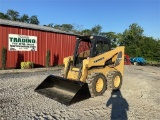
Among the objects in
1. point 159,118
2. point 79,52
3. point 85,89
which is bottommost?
point 159,118

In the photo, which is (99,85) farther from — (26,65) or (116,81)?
(26,65)

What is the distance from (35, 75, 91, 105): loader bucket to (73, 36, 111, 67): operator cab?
1309 mm

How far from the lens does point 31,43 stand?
17.5 m

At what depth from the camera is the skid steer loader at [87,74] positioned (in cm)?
738

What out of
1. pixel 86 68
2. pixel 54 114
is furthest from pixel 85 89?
pixel 54 114

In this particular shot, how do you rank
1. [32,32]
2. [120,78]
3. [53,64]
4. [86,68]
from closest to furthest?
[86,68] < [120,78] < [32,32] < [53,64]

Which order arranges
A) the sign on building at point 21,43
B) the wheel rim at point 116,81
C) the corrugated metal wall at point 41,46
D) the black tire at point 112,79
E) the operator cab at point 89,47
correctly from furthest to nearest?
1. the sign on building at point 21,43
2. the corrugated metal wall at point 41,46
3. the wheel rim at point 116,81
4. the black tire at point 112,79
5. the operator cab at point 89,47

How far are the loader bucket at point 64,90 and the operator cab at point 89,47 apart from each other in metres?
1.31

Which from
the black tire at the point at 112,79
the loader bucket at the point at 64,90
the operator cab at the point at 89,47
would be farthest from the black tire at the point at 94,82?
the operator cab at the point at 89,47

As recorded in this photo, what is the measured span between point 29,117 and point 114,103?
3094 mm

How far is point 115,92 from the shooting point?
8.89m

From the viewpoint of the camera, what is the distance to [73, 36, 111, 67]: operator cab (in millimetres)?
8594

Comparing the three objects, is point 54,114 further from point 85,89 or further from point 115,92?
point 115,92

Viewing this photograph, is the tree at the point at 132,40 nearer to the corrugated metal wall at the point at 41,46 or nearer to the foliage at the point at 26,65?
the corrugated metal wall at the point at 41,46
